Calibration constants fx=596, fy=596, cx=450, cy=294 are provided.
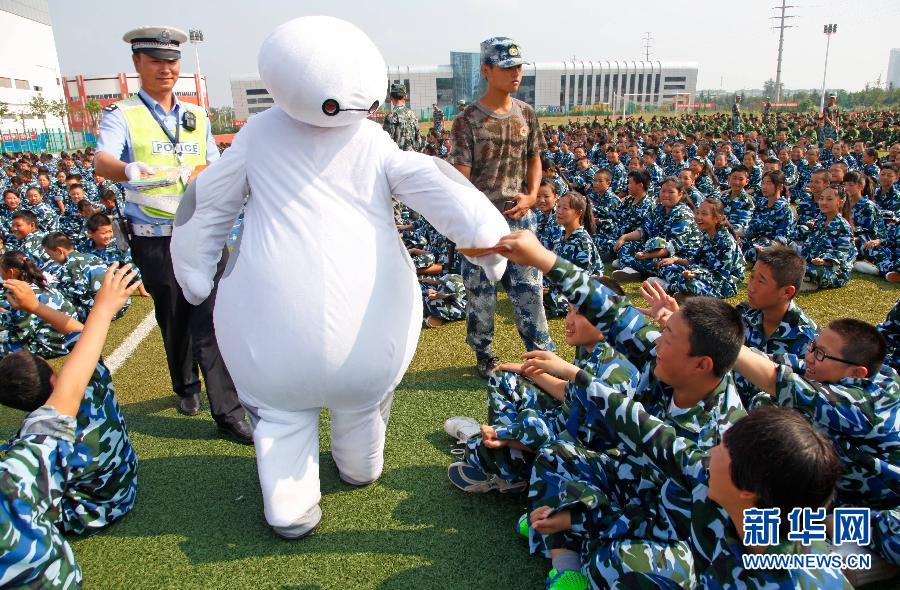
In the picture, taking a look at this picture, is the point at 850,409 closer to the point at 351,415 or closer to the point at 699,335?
the point at 699,335

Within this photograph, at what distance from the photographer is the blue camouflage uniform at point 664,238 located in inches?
226

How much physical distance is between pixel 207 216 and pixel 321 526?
1.34 m

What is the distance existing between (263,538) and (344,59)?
1897 millimetres

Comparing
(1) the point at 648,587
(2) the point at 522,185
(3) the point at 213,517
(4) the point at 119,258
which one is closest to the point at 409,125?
(4) the point at 119,258

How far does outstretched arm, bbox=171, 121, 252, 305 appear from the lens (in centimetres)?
224

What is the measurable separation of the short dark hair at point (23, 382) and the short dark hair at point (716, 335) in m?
2.33

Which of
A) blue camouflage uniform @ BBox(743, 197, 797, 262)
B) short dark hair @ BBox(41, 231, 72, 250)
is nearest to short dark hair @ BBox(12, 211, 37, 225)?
short dark hair @ BBox(41, 231, 72, 250)

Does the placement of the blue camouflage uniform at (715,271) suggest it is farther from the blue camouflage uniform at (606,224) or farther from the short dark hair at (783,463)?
the short dark hair at (783,463)

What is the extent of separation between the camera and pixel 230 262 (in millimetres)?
2270

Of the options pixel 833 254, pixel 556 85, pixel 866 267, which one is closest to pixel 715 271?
pixel 833 254

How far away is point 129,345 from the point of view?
4734 millimetres

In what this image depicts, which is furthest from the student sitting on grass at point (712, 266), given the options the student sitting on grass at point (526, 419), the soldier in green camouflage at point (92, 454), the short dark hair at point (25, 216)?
the short dark hair at point (25, 216)

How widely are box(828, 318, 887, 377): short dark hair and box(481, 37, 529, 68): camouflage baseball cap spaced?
2089 mm

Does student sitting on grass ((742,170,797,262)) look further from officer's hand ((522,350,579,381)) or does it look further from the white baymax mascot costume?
the white baymax mascot costume
